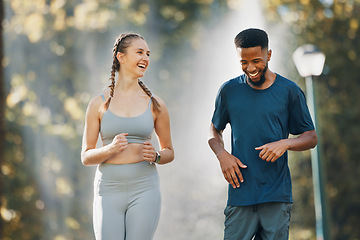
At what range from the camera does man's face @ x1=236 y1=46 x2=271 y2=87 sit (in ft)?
10.9

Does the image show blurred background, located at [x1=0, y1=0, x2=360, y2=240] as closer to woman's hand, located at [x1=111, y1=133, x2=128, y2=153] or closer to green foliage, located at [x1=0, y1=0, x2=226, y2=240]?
green foliage, located at [x1=0, y1=0, x2=226, y2=240]

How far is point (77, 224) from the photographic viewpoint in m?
16.4

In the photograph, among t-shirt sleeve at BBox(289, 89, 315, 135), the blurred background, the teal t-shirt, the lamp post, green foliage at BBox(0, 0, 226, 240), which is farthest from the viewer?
green foliage at BBox(0, 0, 226, 240)

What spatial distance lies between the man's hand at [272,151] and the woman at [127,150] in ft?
2.06

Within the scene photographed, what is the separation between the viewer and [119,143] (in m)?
3.30

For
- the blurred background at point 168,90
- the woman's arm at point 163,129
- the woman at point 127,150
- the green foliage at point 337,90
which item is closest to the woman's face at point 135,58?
the woman at point 127,150

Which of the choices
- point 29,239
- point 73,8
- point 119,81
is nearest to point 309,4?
point 73,8

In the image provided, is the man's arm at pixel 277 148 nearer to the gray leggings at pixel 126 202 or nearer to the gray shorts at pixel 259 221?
the gray shorts at pixel 259 221

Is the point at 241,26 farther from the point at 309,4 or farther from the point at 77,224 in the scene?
the point at 77,224

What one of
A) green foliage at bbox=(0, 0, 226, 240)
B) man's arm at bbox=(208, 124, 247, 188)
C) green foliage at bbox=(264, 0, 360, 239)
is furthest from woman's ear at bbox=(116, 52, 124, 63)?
green foliage at bbox=(264, 0, 360, 239)

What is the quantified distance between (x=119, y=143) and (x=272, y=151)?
0.84 meters

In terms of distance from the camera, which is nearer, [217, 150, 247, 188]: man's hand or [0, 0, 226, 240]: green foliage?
[217, 150, 247, 188]: man's hand

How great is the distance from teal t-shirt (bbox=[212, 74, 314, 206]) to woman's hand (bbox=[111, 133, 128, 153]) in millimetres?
640

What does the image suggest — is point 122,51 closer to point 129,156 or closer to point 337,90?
point 129,156
